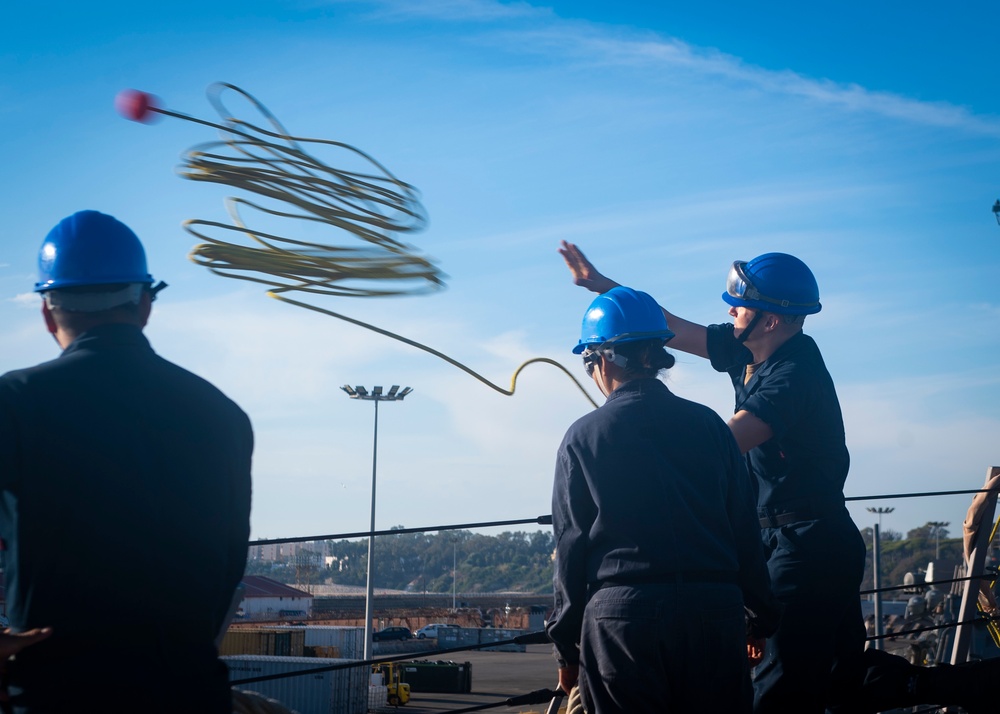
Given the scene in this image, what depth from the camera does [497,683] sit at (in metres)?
39.9

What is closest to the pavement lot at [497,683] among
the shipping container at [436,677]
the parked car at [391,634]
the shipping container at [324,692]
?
the shipping container at [436,677]

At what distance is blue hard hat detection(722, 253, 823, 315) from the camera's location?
3682mm

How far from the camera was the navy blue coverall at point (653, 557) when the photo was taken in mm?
2678

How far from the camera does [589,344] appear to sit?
10.3ft

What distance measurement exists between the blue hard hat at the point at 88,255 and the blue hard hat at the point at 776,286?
221 cm

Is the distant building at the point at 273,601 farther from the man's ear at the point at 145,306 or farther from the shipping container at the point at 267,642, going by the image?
the man's ear at the point at 145,306

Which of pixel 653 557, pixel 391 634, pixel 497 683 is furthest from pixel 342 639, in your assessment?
pixel 653 557

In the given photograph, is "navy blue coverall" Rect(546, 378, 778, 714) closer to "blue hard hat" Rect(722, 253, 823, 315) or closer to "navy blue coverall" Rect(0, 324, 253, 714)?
"blue hard hat" Rect(722, 253, 823, 315)

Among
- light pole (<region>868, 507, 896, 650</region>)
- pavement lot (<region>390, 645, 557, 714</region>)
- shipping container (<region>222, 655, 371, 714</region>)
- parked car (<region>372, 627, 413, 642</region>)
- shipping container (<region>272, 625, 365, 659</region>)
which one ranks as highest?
light pole (<region>868, 507, 896, 650</region>)

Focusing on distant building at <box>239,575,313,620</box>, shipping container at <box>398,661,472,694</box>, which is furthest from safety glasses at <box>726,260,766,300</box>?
distant building at <box>239,575,313,620</box>

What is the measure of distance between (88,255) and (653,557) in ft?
5.31

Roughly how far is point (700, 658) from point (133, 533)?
1500 mm

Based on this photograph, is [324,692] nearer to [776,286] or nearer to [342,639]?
[342,639]

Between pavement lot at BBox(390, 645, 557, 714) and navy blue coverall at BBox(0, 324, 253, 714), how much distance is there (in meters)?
→ 23.6
